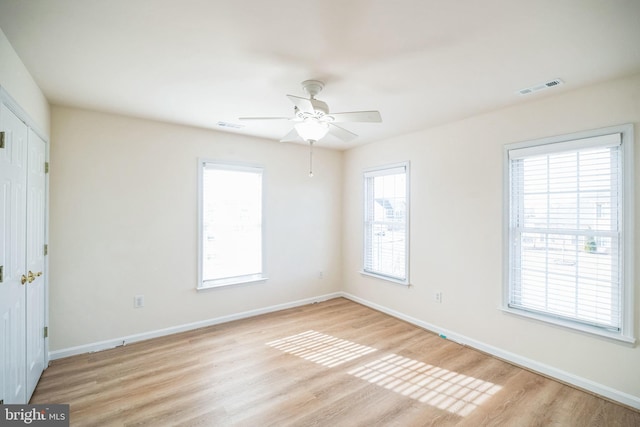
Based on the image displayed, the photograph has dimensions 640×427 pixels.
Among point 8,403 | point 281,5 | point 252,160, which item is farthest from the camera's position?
point 252,160

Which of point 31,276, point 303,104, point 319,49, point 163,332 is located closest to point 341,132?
point 303,104

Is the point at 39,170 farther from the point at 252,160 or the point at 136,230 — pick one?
the point at 252,160

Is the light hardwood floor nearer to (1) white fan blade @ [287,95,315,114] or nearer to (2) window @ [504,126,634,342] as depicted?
(2) window @ [504,126,634,342]

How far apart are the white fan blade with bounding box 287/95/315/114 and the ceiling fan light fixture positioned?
0.37 ft

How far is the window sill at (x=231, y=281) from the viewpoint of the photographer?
3.91 meters

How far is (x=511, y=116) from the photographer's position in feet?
9.89

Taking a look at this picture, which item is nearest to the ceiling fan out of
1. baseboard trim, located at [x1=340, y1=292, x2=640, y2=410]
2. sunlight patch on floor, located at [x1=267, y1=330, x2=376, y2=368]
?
sunlight patch on floor, located at [x1=267, y1=330, x2=376, y2=368]

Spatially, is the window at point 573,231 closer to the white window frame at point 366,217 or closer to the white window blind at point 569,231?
the white window blind at point 569,231

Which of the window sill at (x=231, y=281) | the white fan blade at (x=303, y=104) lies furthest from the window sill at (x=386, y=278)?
the white fan blade at (x=303, y=104)

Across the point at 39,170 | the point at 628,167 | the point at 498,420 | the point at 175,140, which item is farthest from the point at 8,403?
the point at 628,167

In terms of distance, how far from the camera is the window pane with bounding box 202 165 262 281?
13.0 ft

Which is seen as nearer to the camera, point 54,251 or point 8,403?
point 8,403

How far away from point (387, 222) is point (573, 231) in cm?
223

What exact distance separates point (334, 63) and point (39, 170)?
9.16 feet
